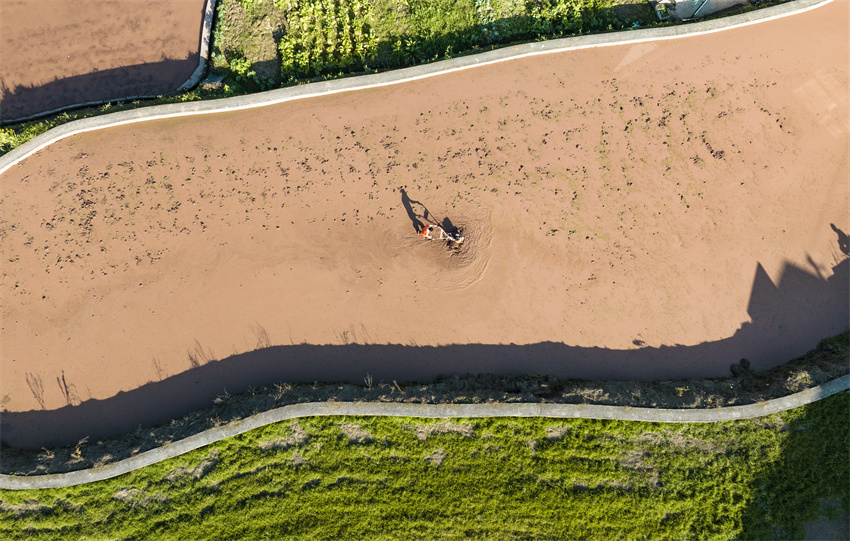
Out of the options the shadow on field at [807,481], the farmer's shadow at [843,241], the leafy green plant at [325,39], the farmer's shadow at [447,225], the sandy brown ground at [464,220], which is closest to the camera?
the shadow on field at [807,481]

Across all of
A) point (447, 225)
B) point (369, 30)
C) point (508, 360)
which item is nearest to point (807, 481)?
point (508, 360)

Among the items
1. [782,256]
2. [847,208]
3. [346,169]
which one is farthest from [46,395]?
[847,208]

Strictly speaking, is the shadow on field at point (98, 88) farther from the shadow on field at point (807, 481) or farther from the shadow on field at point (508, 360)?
the shadow on field at point (807, 481)

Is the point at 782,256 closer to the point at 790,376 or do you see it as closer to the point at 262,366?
the point at 790,376

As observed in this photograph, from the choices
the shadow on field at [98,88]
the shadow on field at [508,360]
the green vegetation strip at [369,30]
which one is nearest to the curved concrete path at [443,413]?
the shadow on field at [508,360]

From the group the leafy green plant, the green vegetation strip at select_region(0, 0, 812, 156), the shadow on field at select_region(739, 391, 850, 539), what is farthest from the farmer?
the shadow on field at select_region(739, 391, 850, 539)

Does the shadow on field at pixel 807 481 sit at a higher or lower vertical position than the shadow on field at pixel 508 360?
lower

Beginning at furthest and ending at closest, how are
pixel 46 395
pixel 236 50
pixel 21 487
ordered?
1. pixel 236 50
2. pixel 46 395
3. pixel 21 487

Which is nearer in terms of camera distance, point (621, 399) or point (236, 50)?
point (621, 399)
